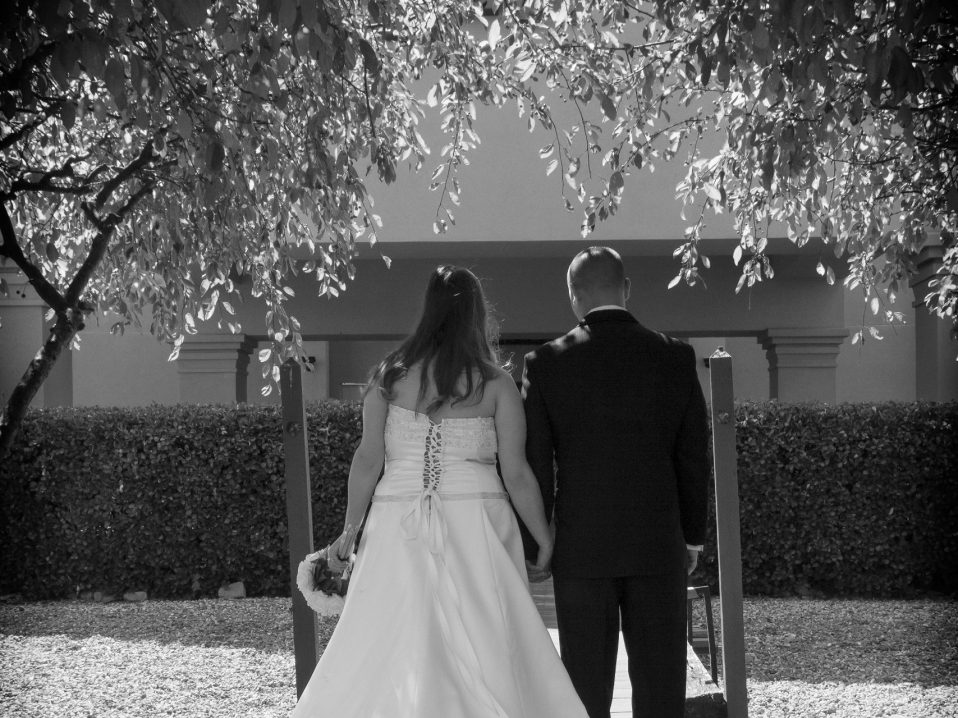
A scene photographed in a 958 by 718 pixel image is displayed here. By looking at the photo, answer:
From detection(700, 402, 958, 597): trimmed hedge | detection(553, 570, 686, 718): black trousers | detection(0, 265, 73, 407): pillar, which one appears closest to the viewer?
detection(553, 570, 686, 718): black trousers

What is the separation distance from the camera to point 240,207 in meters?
6.57

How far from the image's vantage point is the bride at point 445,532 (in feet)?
13.8

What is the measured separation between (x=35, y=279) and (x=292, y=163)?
170 cm

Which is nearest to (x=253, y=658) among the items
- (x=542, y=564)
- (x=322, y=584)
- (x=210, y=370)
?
(x=322, y=584)

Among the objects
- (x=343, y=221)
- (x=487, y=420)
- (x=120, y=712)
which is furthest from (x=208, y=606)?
(x=487, y=420)

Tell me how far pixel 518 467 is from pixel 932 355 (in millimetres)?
11649

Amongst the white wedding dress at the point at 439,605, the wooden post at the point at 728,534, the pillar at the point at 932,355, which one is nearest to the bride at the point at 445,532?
the white wedding dress at the point at 439,605

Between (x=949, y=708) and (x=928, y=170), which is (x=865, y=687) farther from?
(x=928, y=170)

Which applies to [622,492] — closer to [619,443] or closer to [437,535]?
[619,443]

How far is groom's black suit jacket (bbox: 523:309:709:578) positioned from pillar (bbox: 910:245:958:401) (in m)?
10.3

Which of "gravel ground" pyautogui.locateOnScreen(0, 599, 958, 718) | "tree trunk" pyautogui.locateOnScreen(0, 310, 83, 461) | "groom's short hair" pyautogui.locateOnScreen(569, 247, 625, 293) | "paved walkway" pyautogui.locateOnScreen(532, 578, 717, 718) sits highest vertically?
"groom's short hair" pyautogui.locateOnScreen(569, 247, 625, 293)

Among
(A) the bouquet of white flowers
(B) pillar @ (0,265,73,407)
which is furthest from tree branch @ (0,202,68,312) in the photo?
(B) pillar @ (0,265,73,407)

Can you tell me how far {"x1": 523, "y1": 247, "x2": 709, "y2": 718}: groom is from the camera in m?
4.09

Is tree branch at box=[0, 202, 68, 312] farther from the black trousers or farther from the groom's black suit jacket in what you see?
the black trousers
